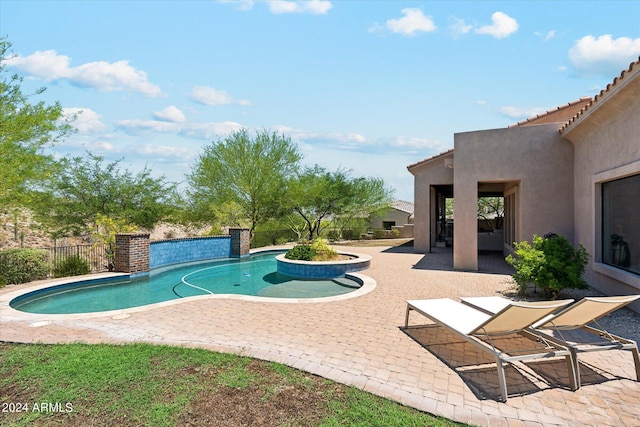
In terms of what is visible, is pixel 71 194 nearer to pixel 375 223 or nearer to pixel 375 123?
pixel 375 123

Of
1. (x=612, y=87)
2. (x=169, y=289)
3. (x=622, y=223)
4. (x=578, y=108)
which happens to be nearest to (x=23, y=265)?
(x=169, y=289)

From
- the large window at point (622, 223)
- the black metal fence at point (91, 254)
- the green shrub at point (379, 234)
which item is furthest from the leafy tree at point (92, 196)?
the large window at point (622, 223)

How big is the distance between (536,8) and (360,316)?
33.4 feet

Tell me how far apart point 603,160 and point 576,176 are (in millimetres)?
2806

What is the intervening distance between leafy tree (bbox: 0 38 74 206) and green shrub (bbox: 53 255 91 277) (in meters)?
2.91

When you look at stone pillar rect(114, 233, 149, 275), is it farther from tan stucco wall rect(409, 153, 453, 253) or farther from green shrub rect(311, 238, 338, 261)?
tan stucco wall rect(409, 153, 453, 253)

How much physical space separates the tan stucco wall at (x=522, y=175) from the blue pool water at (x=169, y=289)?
5.07 m

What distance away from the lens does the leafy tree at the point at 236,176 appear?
85.4 feet

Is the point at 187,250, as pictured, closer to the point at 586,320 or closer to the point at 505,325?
the point at 505,325

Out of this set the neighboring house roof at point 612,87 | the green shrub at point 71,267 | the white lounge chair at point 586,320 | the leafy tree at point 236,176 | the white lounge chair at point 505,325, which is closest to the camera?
the white lounge chair at point 505,325

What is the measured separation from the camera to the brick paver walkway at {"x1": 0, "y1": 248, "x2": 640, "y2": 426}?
4.14 meters

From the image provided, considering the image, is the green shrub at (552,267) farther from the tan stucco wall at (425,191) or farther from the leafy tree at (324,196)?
the leafy tree at (324,196)

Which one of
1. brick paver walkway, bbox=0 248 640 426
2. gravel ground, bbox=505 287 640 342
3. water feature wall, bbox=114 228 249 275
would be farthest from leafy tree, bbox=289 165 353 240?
gravel ground, bbox=505 287 640 342

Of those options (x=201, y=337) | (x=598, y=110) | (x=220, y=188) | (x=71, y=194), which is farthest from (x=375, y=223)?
(x=201, y=337)
